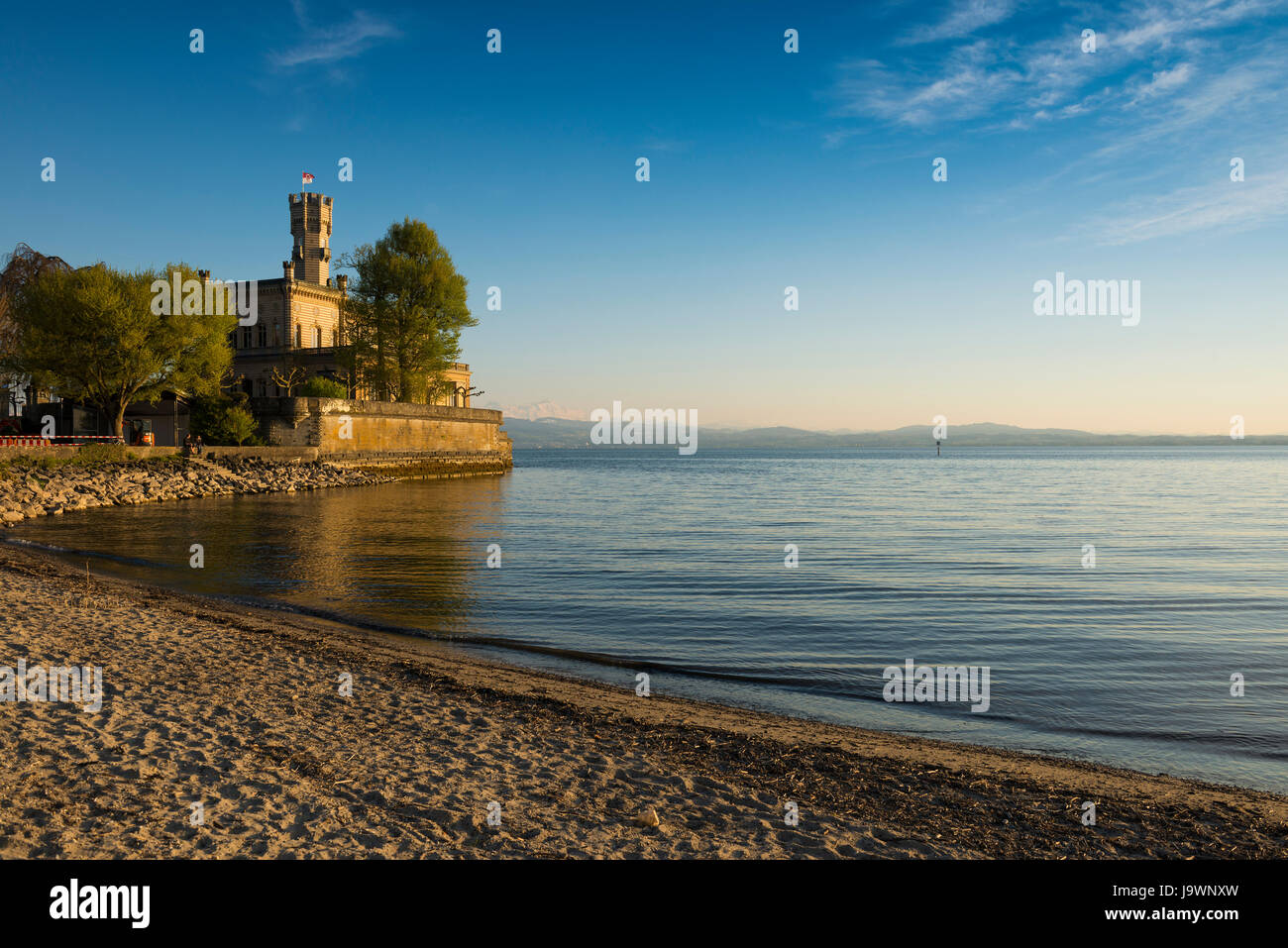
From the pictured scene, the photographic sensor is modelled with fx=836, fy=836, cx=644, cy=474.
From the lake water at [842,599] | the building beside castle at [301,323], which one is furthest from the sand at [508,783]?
the building beside castle at [301,323]

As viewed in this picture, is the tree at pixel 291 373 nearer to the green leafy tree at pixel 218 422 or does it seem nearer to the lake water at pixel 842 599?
the green leafy tree at pixel 218 422

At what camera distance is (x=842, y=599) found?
16.4m

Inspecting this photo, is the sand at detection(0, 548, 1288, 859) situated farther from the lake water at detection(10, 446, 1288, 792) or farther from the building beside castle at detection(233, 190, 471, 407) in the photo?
the building beside castle at detection(233, 190, 471, 407)

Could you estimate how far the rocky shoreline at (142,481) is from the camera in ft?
102

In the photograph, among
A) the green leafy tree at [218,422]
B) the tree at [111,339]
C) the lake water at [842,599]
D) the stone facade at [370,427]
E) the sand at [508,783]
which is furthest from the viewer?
the stone facade at [370,427]

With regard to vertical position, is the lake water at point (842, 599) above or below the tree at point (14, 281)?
below

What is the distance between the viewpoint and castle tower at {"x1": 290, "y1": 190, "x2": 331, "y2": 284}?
8706 cm

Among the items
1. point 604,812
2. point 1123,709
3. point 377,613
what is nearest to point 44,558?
point 377,613

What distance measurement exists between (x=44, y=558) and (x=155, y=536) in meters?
5.74

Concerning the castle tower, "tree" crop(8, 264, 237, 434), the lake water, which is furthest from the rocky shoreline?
the castle tower

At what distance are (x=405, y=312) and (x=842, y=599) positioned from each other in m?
53.8

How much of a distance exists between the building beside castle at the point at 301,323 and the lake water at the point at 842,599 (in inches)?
1696

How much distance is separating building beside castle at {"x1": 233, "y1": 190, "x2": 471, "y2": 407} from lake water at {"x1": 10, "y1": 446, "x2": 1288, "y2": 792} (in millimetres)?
43089
